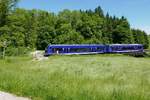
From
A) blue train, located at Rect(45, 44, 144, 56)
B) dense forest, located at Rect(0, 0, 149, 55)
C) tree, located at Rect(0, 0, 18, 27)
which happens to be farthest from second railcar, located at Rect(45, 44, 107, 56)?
dense forest, located at Rect(0, 0, 149, 55)

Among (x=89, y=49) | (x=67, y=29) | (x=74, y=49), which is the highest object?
(x=67, y=29)

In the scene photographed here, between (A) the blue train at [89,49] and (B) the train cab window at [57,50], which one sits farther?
(A) the blue train at [89,49]

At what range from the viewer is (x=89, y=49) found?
8112 cm

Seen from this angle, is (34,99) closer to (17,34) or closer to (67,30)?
(17,34)

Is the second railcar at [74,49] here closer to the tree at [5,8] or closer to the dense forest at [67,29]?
the tree at [5,8]

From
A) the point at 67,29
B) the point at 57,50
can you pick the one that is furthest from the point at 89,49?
the point at 67,29

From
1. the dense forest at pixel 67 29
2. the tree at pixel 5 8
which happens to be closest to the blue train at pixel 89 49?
the tree at pixel 5 8

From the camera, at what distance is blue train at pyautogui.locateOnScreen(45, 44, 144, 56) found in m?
73.3

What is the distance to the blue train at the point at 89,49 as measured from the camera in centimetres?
7331

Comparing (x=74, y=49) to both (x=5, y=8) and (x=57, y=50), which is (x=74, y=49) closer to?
(x=57, y=50)

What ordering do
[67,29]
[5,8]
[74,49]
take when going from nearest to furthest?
[5,8] → [74,49] → [67,29]

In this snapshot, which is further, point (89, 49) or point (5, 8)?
point (89, 49)

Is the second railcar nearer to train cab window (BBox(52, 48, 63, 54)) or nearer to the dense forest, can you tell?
train cab window (BBox(52, 48, 63, 54))

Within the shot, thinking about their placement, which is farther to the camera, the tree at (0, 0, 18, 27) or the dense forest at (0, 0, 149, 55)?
the dense forest at (0, 0, 149, 55)
